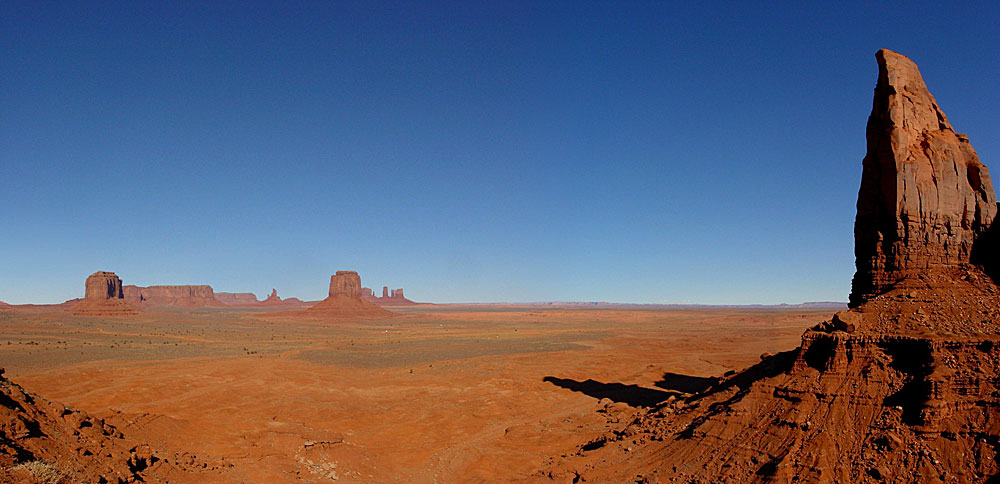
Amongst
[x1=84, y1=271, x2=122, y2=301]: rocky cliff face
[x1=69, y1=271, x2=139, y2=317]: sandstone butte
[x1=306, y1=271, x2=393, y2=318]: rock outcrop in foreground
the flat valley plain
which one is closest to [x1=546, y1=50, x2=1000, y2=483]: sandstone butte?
the flat valley plain

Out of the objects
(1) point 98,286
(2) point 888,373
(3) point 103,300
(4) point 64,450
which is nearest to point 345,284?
(3) point 103,300

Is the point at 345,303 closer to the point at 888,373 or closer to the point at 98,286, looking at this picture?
the point at 98,286

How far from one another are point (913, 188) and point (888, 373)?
18.8 feet

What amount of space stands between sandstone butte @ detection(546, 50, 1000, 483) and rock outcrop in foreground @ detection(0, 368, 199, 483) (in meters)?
10.3

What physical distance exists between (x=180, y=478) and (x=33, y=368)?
32573 mm

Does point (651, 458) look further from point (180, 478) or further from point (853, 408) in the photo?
point (180, 478)

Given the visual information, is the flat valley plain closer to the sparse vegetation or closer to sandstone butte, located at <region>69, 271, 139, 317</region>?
the sparse vegetation

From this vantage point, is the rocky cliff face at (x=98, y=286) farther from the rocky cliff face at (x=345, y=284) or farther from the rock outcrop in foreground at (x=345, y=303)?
the rocky cliff face at (x=345, y=284)

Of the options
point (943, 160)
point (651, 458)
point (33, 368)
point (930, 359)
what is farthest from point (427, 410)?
point (33, 368)

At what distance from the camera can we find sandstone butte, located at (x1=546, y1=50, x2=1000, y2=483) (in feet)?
37.8

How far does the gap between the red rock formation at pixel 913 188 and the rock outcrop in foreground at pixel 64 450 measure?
1973 centimetres

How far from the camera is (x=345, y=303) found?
131000 mm

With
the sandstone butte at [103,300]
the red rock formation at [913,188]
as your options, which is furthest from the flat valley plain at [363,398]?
the sandstone butte at [103,300]

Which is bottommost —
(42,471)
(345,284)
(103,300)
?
(42,471)
